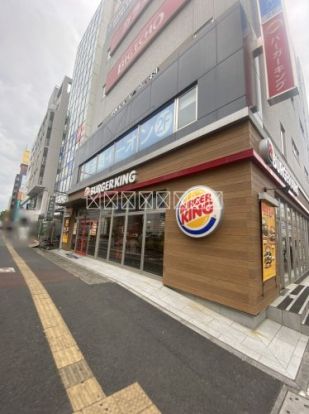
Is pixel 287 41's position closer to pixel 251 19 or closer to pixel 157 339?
pixel 251 19

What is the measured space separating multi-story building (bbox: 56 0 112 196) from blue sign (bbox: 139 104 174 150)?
17862 mm

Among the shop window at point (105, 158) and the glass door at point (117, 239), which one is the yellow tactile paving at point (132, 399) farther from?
the shop window at point (105, 158)

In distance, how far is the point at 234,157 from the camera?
14.8 feet

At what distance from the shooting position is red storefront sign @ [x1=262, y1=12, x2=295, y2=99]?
16.0ft

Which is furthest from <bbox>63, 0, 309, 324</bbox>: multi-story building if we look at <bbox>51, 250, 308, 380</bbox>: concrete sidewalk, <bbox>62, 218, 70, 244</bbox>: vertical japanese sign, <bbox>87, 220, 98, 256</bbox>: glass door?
<bbox>62, 218, 70, 244</bbox>: vertical japanese sign

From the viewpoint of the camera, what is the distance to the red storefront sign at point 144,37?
29.6 feet

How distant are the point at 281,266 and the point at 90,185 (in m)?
10.2

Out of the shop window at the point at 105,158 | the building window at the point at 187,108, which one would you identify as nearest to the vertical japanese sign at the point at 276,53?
the building window at the point at 187,108

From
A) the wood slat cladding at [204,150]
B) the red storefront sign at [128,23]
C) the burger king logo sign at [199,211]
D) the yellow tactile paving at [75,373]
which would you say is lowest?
the yellow tactile paving at [75,373]

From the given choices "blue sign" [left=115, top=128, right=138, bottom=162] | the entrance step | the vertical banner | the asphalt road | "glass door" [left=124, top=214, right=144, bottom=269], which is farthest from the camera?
"blue sign" [left=115, top=128, right=138, bottom=162]

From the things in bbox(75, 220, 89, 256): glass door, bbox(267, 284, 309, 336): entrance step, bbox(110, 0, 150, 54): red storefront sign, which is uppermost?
bbox(110, 0, 150, 54): red storefront sign

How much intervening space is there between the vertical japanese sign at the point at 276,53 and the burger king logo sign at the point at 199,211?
3.22 m

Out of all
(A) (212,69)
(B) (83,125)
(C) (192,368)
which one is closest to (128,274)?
(C) (192,368)

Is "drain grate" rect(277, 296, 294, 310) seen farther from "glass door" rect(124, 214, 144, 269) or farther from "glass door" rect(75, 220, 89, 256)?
"glass door" rect(75, 220, 89, 256)
